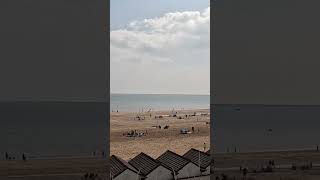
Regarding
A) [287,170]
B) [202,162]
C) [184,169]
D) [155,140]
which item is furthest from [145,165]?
[155,140]

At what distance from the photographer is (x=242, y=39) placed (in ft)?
13.6

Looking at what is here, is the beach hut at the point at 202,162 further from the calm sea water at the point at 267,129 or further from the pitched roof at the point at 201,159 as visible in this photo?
the calm sea water at the point at 267,129

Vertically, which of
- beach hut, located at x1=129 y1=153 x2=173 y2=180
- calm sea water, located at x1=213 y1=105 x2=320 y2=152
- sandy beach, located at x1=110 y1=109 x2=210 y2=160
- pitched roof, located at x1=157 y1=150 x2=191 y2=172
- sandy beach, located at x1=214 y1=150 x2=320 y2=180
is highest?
pitched roof, located at x1=157 y1=150 x2=191 y2=172

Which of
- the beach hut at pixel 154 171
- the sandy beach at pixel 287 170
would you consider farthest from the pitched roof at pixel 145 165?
the sandy beach at pixel 287 170

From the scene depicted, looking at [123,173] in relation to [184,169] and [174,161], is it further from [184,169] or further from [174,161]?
[174,161]

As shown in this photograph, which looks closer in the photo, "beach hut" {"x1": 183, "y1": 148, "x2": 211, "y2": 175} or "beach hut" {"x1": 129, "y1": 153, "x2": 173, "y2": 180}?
"beach hut" {"x1": 129, "y1": 153, "x2": 173, "y2": 180}

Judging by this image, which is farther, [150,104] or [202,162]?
[150,104]

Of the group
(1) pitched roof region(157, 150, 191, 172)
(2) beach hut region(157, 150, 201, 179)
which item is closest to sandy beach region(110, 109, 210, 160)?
(1) pitched roof region(157, 150, 191, 172)

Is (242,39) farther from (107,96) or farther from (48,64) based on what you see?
(48,64)

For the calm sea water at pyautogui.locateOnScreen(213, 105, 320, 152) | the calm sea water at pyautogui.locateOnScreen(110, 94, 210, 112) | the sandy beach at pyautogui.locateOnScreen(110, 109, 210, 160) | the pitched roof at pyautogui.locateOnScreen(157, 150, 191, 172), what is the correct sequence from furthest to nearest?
the calm sea water at pyautogui.locateOnScreen(110, 94, 210, 112)
the sandy beach at pyautogui.locateOnScreen(110, 109, 210, 160)
the calm sea water at pyautogui.locateOnScreen(213, 105, 320, 152)
the pitched roof at pyautogui.locateOnScreen(157, 150, 191, 172)

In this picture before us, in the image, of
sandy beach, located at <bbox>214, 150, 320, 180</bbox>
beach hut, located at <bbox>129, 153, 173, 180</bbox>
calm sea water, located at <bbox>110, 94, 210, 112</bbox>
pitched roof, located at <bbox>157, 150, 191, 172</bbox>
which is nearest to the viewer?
beach hut, located at <bbox>129, 153, 173, 180</bbox>

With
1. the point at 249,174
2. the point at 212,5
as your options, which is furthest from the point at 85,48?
the point at 249,174

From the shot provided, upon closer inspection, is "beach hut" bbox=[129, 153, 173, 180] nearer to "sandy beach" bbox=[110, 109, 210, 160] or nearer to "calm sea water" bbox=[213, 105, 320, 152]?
"calm sea water" bbox=[213, 105, 320, 152]

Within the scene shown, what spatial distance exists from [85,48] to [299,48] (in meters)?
2.39
